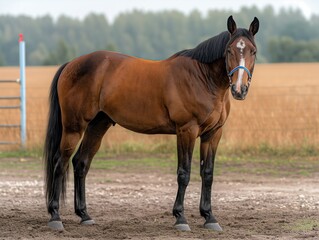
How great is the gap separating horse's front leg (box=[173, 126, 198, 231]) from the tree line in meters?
49.6

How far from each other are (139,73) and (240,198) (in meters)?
2.58

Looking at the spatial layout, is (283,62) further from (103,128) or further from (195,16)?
(103,128)

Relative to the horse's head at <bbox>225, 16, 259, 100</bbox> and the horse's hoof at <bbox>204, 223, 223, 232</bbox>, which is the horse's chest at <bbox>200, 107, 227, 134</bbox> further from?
the horse's hoof at <bbox>204, 223, 223, 232</bbox>

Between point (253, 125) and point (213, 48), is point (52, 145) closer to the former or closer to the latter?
point (213, 48)

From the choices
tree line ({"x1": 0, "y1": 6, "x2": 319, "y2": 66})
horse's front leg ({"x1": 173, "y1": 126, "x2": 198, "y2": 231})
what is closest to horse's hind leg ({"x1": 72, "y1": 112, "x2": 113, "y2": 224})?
horse's front leg ({"x1": 173, "y1": 126, "x2": 198, "y2": 231})

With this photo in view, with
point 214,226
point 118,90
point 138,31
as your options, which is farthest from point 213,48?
point 138,31

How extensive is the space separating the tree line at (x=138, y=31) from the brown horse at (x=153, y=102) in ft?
161

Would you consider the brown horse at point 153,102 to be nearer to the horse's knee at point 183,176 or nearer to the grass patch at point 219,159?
the horse's knee at point 183,176

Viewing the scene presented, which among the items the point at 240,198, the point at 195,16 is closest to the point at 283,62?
the point at 195,16

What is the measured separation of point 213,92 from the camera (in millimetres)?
6891

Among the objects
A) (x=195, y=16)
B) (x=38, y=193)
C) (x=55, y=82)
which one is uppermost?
(x=195, y=16)

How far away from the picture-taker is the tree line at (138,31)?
219 feet

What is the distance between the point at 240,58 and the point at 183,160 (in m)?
1.17

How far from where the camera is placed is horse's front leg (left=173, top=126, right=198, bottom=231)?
267 inches
